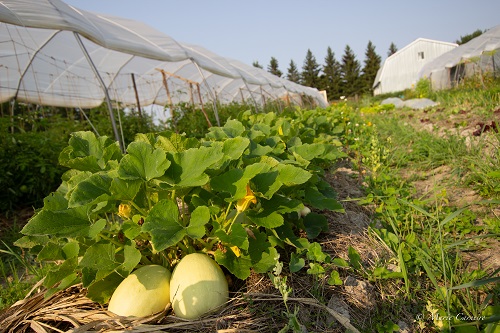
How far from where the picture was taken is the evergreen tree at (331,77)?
1991 inches

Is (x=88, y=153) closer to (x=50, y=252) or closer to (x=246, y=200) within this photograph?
(x=50, y=252)

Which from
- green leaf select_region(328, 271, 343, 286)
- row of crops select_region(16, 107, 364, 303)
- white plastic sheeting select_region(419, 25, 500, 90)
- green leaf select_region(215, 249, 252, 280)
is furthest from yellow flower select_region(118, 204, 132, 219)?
white plastic sheeting select_region(419, 25, 500, 90)

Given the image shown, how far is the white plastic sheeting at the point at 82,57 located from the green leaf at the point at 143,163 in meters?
3.05

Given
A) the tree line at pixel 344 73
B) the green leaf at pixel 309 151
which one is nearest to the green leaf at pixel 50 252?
the green leaf at pixel 309 151

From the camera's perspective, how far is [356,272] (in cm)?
128

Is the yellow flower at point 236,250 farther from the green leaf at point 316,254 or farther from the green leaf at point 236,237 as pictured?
the green leaf at point 316,254

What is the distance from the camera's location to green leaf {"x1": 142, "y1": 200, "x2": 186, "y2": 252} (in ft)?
2.84

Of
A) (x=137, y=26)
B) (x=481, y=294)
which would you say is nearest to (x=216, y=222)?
(x=481, y=294)

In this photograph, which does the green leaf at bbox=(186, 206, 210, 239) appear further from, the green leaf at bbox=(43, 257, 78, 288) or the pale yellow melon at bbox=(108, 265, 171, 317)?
the green leaf at bbox=(43, 257, 78, 288)

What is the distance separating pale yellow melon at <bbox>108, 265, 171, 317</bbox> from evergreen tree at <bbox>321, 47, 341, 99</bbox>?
2020 inches

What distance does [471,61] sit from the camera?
11531 mm

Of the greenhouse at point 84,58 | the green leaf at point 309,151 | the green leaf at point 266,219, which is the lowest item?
the green leaf at point 266,219

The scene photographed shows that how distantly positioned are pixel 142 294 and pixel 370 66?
183 ft

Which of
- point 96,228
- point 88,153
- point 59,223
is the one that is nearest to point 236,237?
point 96,228
